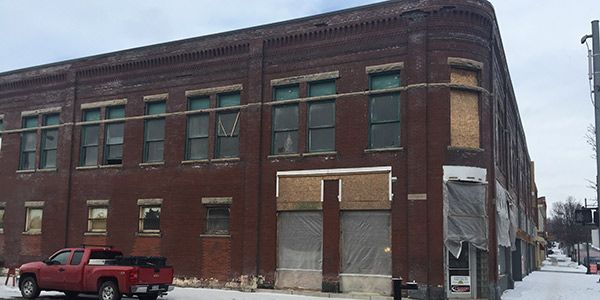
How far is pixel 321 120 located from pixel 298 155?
1591 millimetres

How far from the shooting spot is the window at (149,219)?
26.0 metres

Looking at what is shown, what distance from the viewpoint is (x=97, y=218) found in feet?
90.3

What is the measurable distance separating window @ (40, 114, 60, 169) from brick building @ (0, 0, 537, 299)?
0.08 meters

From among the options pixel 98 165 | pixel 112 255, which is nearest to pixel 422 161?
pixel 112 255

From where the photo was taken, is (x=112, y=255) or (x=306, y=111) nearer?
(x=112, y=255)

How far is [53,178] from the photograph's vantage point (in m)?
28.9

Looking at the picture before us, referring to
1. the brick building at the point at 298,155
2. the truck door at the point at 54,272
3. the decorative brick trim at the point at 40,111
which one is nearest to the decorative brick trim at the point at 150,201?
the brick building at the point at 298,155

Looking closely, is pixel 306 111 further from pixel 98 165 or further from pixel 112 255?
pixel 98 165

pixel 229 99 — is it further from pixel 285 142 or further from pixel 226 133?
pixel 285 142

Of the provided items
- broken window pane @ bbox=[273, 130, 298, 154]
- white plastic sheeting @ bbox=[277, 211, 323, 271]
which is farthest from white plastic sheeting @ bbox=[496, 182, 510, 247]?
broken window pane @ bbox=[273, 130, 298, 154]

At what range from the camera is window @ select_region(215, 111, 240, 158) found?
24.8 meters

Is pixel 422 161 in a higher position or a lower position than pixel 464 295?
higher

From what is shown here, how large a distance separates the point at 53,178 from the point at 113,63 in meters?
6.27

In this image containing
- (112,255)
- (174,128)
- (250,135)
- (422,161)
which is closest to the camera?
(112,255)
